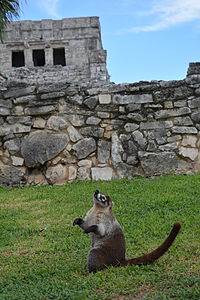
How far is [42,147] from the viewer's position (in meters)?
8.31

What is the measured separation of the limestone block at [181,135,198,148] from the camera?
8.19 m

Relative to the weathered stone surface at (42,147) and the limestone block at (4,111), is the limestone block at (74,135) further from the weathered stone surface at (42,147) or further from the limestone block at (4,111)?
the limestone block at (4,111)

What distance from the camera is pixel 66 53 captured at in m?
34.1

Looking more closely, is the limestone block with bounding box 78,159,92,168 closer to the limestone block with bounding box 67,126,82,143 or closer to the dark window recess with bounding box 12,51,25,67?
the limestone block with bounding box 67,126,82,143

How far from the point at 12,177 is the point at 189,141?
3.17 m

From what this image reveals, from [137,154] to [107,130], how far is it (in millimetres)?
672

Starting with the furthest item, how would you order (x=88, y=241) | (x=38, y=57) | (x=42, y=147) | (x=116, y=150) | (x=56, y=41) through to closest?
(x=38, y=57)
(x=56, y=41)
(x=42, y=147)
(x=116, y=150)
(x=88, y=241)

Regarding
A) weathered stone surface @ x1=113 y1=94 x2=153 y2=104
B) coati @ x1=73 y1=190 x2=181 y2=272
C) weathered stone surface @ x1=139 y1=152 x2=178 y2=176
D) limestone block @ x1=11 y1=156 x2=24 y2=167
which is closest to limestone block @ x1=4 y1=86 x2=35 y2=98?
limestone block @ x1=11 y1=156 x2=24 y2=167

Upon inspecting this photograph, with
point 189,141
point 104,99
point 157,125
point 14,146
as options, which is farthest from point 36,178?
point 189,141

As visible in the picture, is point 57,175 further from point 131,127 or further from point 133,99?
point 133,99

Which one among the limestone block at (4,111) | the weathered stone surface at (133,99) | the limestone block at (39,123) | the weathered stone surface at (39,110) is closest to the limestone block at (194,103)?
the weathered stone surface at (133,99)

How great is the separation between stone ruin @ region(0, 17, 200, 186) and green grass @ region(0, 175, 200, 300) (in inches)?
15.5

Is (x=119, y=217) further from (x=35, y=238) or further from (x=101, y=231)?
(x=101, y=231)

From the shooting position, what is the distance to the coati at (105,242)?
3701 millimetres
